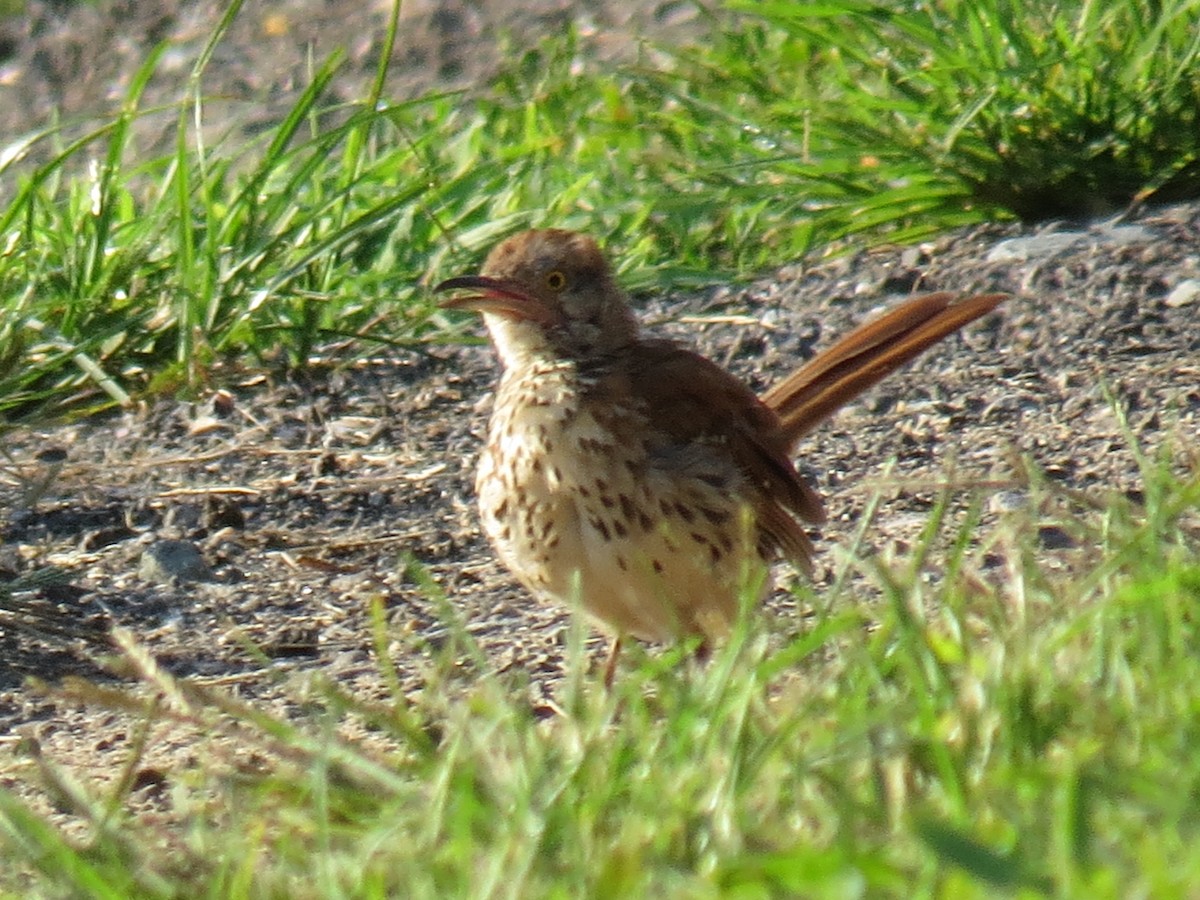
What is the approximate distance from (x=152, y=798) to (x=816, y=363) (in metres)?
2.11

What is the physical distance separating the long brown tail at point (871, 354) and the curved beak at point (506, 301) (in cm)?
70

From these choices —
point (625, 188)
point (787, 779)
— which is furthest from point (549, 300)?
point (625, 188)

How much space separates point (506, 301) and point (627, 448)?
1.77ft

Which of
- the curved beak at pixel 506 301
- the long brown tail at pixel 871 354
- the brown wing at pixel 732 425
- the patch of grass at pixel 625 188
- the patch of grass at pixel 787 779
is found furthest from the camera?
the patch of grass at pixel 625 188


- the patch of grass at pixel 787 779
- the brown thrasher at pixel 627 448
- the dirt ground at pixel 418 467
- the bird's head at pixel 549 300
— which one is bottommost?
the dirt ground at pixel 418 467

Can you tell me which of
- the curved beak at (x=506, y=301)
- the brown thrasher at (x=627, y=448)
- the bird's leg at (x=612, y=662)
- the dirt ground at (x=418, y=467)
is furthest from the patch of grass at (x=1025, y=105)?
the bird's leg at (x=612, y=662)

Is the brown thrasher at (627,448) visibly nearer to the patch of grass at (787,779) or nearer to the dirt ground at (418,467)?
the dirt ground at (418,467)

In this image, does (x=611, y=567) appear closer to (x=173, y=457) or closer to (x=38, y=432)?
(x=173, y=457)

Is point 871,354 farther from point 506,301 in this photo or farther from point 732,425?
point 506,301

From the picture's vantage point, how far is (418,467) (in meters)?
5.59

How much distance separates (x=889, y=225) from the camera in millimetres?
6688

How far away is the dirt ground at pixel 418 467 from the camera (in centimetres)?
457

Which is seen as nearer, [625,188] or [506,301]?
[506,301]

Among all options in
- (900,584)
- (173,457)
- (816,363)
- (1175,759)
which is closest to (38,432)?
(173,457)
